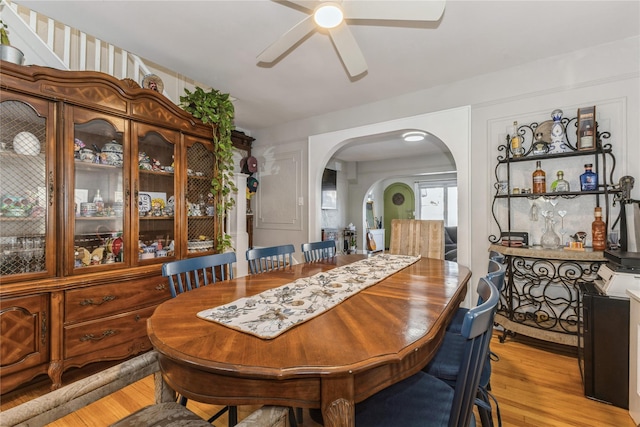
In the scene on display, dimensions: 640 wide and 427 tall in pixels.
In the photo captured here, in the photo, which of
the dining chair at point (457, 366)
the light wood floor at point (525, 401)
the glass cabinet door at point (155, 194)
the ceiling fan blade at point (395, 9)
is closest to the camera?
the dining chair at point (457, 366)

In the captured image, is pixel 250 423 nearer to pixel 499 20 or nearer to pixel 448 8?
pixel 448 8

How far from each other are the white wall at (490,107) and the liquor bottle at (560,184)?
1.13ft

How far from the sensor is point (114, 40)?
240 centimetres

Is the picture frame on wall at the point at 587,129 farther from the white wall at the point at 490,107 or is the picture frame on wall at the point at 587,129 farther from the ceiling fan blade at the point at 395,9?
the ceiling fan blade at the point at 395,9

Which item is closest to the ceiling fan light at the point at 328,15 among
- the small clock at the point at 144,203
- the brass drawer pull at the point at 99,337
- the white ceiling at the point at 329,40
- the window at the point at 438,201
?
the white ceiling at the point at 329,40

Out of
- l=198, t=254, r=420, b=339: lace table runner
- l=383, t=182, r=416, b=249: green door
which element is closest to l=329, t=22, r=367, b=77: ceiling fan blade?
l=198, t=254, r=420, b=339: lace table runner

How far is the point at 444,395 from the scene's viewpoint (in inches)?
43.6

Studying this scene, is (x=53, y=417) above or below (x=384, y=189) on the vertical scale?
below

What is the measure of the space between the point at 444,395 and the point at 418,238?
202cm

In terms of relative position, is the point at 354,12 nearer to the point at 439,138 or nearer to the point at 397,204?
the point at 439,138

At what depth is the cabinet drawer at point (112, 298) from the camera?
202 cm

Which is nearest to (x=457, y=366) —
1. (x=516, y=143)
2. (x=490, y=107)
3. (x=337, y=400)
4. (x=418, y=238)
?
(x=337, y=400)

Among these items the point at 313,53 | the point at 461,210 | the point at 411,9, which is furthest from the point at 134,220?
the point at 461,210

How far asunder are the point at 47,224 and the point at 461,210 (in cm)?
355
